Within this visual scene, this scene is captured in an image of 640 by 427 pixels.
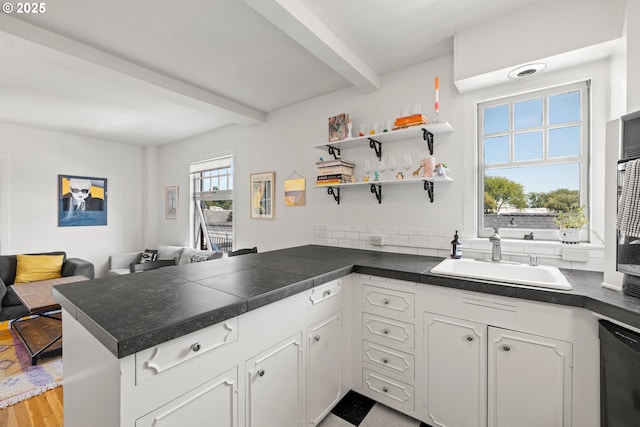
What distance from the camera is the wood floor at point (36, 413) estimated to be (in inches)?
70.1

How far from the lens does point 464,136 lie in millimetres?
2148

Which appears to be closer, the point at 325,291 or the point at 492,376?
the point at 492,376

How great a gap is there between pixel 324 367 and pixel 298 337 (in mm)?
368

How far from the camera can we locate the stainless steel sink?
1.55 meters

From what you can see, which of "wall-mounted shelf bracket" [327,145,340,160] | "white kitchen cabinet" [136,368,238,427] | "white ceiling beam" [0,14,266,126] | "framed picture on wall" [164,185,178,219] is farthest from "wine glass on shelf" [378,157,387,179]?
"framed picture on wall" [164,185,178,219]

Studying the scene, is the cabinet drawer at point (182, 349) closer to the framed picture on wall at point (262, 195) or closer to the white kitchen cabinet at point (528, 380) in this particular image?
the white kitchen cabinet at point (528, 380)

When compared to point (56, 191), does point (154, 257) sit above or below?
below

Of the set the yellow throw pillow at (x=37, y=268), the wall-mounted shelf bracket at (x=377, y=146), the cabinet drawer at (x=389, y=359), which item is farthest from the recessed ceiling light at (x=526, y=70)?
the yellow throw pillow at (x=37, y=268)

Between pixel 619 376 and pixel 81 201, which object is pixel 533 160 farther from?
pixel 81 201

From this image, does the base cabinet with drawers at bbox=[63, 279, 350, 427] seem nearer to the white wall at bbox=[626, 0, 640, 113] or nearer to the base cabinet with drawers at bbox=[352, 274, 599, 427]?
the base cabinet with drawers at bbox=[352, 274, 599, 427]

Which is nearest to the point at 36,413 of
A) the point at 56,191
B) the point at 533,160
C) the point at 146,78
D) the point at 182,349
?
the point at 182,349

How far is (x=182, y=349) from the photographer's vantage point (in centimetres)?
96

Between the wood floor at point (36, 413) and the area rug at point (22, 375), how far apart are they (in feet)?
0.24

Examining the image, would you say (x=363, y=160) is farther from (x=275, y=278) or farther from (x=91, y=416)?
(x=91, y=416)
